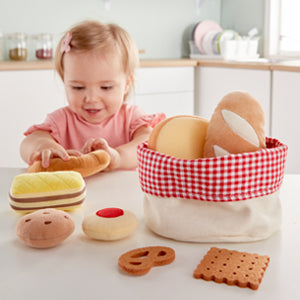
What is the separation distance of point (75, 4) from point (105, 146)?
256cm

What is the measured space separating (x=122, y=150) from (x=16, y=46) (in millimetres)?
2218

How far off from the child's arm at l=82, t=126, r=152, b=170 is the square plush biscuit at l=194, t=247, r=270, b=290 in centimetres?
52

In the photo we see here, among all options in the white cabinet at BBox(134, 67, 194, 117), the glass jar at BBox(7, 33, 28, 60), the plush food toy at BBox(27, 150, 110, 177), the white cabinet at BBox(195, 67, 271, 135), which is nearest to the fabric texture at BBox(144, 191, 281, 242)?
the plush food toy at BBox(27, 150, 110, 177)

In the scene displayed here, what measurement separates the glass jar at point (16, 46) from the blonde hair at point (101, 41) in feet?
6.43

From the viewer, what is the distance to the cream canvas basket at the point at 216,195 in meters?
0.60

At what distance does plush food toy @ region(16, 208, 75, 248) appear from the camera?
1.97 feet

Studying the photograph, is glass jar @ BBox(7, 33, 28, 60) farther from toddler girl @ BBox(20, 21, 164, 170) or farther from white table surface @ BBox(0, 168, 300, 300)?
white table surface @ BBox(0, 168, 300, 300)

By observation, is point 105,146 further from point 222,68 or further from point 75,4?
point 75,4

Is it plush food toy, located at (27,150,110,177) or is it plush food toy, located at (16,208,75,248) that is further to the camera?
plush food toy, located at (27,150,110,177)

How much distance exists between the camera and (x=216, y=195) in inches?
23.8

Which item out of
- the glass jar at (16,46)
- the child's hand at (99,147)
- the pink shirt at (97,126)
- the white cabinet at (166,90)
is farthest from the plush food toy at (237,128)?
the glass jar at (16,46)

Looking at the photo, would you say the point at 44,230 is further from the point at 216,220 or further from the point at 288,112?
the point at 288,112

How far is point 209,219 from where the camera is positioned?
616 millimetres

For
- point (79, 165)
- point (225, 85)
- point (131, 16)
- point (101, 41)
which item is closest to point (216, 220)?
point (79, 165)
